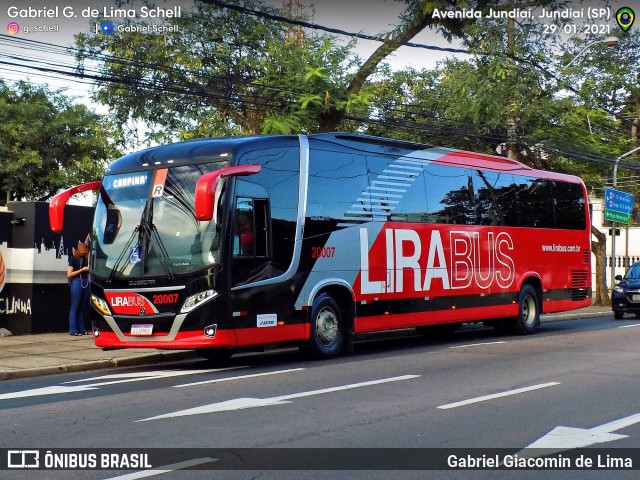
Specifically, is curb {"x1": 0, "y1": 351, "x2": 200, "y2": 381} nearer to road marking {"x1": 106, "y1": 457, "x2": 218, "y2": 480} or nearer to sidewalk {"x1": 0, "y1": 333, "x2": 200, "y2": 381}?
sidewalk {"x1": 0, "y1": 333, "x2": 200, "y2": 381}

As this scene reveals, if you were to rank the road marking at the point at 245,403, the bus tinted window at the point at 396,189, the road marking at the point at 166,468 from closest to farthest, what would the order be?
the road marking at the point at 166,468
the road marking at the point at 245,403
the bus tinted window at the point at 396,189

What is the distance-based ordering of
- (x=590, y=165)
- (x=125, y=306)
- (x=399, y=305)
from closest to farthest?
(x=125, y=306) → (x=399, y=305) → (x=590, y=165)

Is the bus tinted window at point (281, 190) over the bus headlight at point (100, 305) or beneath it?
over

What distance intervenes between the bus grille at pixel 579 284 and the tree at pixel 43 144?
24521mm

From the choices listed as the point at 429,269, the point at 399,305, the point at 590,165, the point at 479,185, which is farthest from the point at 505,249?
the point at 590,165

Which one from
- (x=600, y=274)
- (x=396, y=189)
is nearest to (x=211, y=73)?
(x=396, y=189)

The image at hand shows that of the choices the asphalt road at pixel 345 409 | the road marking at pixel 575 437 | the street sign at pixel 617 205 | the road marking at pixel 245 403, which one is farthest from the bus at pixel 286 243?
the street sign at pixel 617 205

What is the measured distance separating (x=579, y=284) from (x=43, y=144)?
93.7 ft

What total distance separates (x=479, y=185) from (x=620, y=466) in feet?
40.7

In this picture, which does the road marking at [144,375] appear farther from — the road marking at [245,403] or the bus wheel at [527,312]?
the bus wheel at [527,312]

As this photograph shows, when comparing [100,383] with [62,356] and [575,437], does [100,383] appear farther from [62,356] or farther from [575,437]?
[575,437]

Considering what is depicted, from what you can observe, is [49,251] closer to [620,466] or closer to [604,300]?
[620,466]

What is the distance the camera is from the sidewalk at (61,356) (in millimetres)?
Result: 12969

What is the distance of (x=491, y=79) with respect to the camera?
23.8 meters
